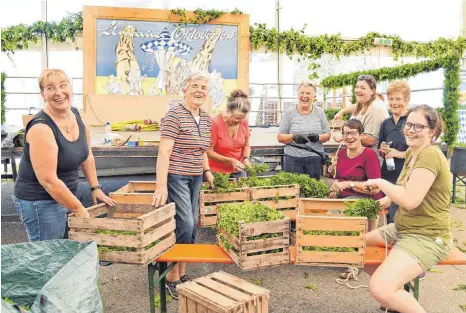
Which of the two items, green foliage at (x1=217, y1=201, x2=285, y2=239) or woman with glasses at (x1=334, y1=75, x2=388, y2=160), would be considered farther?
woman with glasses at (x1=334, y1=75, x2=388, y2=160)

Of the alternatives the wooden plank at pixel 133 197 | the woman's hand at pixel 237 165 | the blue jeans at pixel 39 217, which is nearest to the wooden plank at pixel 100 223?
the blue jeans at pixel 39 217

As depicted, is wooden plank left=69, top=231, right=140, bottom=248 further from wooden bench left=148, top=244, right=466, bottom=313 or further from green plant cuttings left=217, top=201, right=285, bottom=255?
green plant cuttings left=217, top=201, right=285, bottom=255

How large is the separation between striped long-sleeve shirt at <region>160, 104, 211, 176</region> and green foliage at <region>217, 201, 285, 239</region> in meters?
0.50

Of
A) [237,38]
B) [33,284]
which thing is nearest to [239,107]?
[33,284]

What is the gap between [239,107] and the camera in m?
3.88

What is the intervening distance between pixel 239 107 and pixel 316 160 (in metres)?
1.24

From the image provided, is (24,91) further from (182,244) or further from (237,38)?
(182,244)

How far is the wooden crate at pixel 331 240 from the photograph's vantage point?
282cm

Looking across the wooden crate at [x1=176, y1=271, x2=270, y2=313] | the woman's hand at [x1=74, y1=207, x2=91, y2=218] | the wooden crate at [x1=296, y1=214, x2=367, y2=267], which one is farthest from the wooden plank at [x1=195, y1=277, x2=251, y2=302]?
the woman's hand at [x1=74, y1=207, x2=91, y2=218]

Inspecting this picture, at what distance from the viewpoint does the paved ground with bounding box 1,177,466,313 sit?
3.52 metres

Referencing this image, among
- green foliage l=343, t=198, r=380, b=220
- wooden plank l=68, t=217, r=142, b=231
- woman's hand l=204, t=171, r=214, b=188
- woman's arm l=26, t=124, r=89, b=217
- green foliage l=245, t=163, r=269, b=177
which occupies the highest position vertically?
woman's arm l=26, t=124, r=89, b=217

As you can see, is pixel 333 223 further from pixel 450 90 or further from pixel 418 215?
pixel 450 90

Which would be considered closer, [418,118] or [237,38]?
[418,118]

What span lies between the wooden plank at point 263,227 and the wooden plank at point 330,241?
0.40 ft
